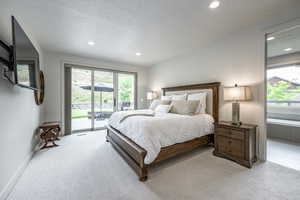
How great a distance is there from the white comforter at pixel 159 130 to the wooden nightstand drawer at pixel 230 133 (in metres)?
0.31

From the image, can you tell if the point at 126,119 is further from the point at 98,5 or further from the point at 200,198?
the point at 98,5

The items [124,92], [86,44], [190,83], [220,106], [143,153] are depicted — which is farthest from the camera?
[124,92]

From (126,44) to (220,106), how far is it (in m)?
2.91

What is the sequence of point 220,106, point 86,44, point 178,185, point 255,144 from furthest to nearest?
1. point 86,44
2. point 220,106
3. point 255,144
4. point 178,185

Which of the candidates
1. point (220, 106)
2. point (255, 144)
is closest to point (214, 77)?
Answer: point (220, 106)

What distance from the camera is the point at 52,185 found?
174 centimetres

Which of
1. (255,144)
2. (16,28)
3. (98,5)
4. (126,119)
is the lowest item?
(255,144)

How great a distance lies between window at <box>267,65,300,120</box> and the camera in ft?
12.5

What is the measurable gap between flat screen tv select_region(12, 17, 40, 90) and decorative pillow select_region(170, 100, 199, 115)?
2933mm

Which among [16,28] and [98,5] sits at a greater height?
[98,5]

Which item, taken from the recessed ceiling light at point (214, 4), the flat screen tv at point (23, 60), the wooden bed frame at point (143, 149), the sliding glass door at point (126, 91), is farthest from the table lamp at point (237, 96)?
the sliding glass door at point (126, 91)

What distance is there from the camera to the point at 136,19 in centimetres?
227

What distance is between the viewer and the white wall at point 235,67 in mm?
2455

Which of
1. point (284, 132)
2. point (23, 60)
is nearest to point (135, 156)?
point (23, 60)
